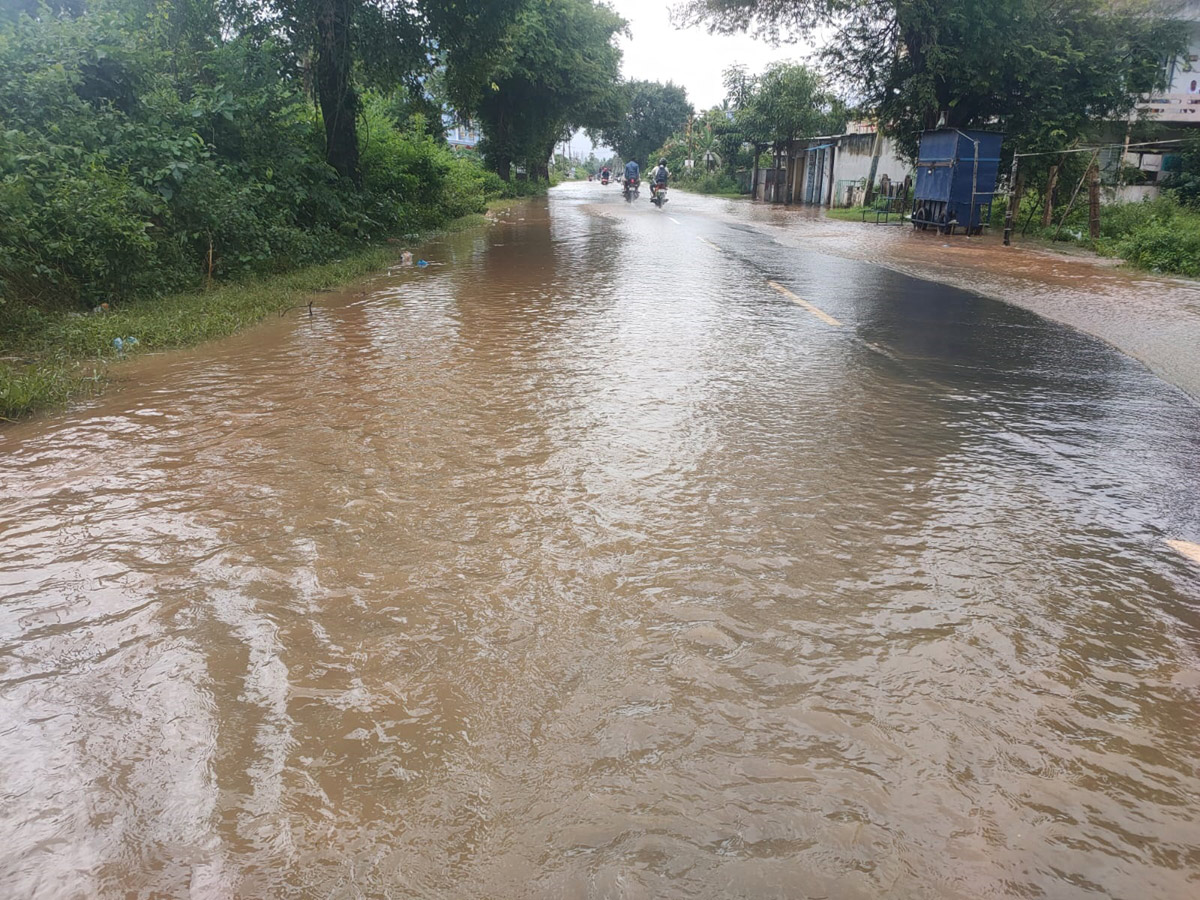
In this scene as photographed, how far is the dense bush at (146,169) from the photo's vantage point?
7762 mm

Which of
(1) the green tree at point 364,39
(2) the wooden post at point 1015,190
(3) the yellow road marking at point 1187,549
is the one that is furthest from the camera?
(2) the wooden post at point 1015,190

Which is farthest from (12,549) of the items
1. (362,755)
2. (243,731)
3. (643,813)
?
(643,813)

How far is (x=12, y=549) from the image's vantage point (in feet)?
10.8

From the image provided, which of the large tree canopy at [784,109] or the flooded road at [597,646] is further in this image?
the large tree canopy at [784,109]

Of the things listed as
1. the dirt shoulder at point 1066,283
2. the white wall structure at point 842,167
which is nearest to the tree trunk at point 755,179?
the white wall structure at point 842,167

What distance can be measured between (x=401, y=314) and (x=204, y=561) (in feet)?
18.4

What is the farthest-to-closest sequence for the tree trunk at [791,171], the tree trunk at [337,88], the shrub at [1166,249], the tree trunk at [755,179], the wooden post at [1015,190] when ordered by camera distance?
1. the tree trunk at [755,179]
2. the tree trunk at [791,171]
3. the wooden post at [1015,190]
4. the tree trunk at [337,88]
5. the shrub at [1166,249]

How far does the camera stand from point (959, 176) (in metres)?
19.9

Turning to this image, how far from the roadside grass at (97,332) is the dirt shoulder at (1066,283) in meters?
7.52

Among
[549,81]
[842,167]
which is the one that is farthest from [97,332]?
[842,167]

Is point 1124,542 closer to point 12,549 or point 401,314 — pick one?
point 12,549

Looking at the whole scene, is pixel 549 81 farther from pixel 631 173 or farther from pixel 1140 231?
pixel 1140 231

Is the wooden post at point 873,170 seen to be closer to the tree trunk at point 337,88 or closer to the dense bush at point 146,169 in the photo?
the tree trunk at point 337,88

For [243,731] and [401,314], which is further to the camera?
[401,314]
